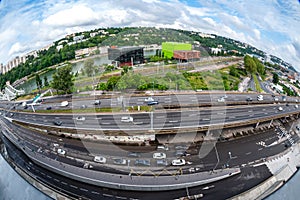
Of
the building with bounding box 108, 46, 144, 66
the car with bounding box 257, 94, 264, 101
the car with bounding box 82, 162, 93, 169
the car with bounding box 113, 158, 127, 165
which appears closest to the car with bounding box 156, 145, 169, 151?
the car with bounding box 113, 158, 127, 165

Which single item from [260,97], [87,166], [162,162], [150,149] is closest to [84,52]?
[150,149]

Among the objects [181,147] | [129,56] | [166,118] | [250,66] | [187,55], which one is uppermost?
[129,56]

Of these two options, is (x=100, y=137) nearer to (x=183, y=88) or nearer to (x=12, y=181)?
(x=12, y=181)

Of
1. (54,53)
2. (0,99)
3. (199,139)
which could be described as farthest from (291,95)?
(54,53)

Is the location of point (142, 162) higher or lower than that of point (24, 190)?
higher

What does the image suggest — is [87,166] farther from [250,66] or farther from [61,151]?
[250,66]

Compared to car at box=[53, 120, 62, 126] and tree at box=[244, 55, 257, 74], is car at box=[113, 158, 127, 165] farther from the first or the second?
tree at box=[244, 55, 257, 74]
